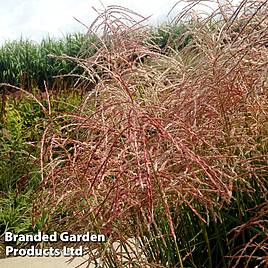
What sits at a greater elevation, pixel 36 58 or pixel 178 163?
pixel 36 58

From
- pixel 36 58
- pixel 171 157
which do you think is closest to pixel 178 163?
pixel 171 157

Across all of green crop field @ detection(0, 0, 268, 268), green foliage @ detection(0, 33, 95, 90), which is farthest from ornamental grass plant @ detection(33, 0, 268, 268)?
green foliage @ detection(0, 33, 95, 90)

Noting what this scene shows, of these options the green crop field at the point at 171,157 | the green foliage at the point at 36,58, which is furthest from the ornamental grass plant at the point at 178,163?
the green foliage at the point at 36,58

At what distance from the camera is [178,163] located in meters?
2.27

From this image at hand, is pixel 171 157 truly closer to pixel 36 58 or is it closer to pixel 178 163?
pixel 178 163

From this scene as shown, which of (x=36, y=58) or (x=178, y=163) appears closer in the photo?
(x=178, y=163)

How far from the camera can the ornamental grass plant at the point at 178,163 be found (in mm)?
2211

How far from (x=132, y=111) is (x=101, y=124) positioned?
9.8 inches

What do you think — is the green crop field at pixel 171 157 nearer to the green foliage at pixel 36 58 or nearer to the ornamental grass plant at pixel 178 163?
the ornamental grass plant at pixel 178 163

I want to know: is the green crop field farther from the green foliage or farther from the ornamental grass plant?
the green foliage

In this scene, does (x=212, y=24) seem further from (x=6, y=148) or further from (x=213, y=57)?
(x=6, y=148)

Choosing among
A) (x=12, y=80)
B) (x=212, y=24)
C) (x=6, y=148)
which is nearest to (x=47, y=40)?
(x=12, y=80)

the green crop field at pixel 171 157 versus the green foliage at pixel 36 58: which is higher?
the green foliage at pixel 36 58

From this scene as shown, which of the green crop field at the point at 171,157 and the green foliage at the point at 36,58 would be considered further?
the green foliage at the point at 36,58
